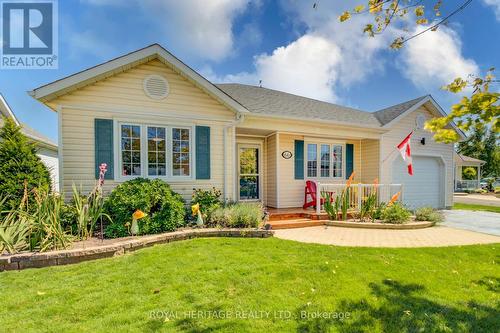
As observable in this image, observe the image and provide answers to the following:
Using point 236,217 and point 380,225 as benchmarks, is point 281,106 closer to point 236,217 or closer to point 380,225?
point 236,217

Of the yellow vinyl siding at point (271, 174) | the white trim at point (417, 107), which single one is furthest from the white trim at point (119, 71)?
the white trim at point (417, 107)

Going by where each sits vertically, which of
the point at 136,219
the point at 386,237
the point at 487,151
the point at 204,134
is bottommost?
the point at 386,237

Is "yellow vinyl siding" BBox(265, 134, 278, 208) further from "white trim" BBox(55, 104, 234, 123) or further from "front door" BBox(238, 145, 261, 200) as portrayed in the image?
"white trim" BBox(55, 104, 234, 123)

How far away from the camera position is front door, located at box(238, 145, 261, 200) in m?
9.35

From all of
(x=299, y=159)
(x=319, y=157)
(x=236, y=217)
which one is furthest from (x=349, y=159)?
(x=236, y=217)

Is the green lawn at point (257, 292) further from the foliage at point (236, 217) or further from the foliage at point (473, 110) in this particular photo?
the foliage at point (473, 110)

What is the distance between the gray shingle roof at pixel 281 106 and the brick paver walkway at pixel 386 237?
13.3 feet

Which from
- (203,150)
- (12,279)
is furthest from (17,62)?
(12,279)

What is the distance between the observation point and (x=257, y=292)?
10.1ft

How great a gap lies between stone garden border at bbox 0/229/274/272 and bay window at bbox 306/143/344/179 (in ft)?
17.5

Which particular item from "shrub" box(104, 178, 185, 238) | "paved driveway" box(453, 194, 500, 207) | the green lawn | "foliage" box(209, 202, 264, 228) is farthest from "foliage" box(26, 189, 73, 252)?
"paved driveway" box(453, 194, 500, 207)

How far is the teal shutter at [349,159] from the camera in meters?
10.4

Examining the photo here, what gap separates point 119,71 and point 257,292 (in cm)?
649

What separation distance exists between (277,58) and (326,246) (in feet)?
29.7
